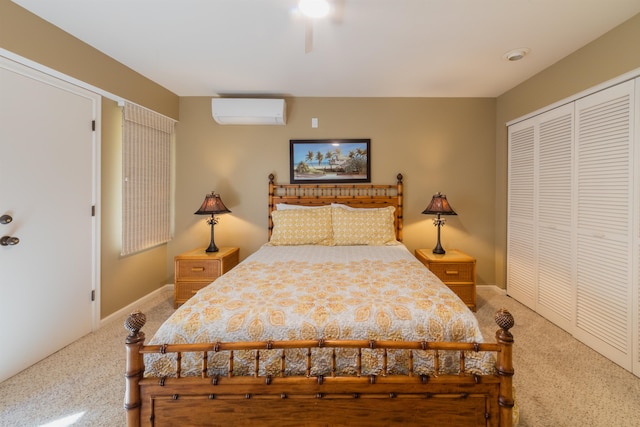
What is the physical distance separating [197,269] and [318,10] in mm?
2606

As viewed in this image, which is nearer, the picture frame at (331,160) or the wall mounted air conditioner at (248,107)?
the wall mounted air conditioner at (248,107)

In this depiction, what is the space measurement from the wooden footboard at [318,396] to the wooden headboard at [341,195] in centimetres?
228

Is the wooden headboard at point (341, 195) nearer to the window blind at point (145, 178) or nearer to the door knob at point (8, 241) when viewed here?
the window blind at point (145, 178)

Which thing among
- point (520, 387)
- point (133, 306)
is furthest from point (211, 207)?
point (520, 387)

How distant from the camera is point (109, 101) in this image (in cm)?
260

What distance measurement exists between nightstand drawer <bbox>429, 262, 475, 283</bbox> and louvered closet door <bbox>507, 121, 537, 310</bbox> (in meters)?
0.68

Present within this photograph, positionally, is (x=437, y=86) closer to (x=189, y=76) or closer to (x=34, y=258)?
(x=189, y=76)

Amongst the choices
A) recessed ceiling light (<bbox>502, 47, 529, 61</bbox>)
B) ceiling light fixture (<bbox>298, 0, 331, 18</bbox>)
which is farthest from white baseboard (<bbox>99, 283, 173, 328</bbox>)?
recessed ceiling light (<bbox>502, 47, 529, 61</bbox>)

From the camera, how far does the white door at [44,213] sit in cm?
185

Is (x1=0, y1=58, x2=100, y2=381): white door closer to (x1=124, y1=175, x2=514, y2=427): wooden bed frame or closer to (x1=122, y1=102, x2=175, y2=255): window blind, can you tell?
(x1=122, y1=102, x2=175, y2=255): window blind

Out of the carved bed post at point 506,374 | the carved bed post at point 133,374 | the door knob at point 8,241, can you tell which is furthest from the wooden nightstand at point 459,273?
the door knob at point 8,241

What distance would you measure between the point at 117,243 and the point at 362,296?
260 cm

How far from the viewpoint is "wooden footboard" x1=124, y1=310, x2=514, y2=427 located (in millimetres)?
1185

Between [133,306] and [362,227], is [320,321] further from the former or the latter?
[133,306]
